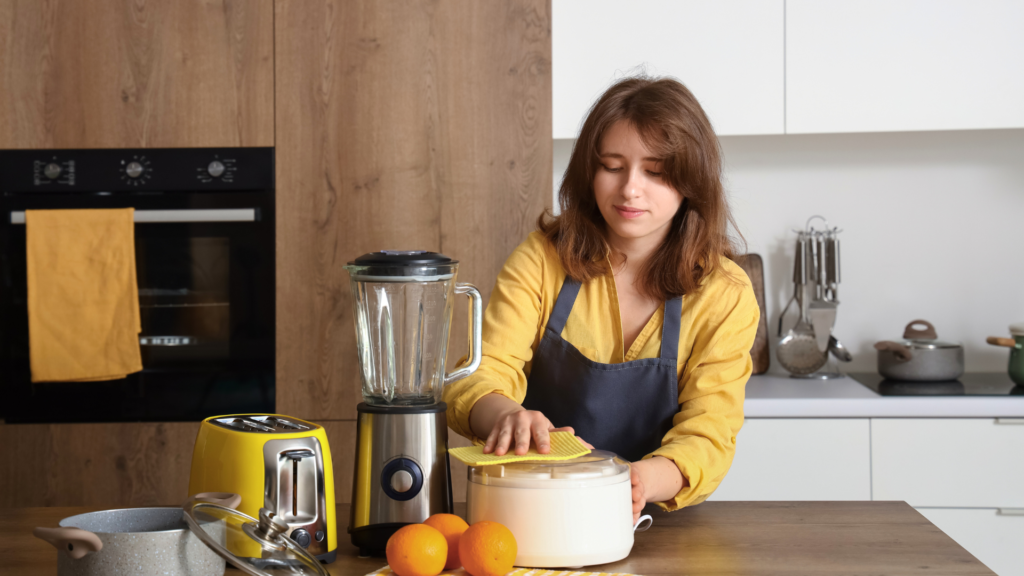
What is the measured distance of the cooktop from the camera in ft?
6.32

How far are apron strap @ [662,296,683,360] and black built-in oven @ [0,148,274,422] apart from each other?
109 centimetres

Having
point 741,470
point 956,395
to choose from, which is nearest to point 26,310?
point 741,470

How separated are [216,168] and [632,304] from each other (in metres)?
1.13

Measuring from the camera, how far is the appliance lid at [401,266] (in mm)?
864

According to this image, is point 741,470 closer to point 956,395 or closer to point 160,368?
point 956,395

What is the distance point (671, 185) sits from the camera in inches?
46.9

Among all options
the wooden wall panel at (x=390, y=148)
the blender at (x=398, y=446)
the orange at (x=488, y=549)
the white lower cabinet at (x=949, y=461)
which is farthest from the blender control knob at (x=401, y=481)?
the white lower cabinet at (x=949, y=461)

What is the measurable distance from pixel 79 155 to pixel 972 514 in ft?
7.13

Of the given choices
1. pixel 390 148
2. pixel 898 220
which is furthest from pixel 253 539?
pixel 898 220

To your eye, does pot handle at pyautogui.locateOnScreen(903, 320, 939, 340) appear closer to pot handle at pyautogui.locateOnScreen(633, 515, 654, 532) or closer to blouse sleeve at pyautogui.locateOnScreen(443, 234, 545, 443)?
blouse sleeve at pyautogui.locateOnScreen(443, 234, 545, 443)

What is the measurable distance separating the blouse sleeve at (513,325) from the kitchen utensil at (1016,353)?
1.36 metres

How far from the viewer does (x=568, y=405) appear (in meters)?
1.28

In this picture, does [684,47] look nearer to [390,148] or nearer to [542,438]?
[390,148]

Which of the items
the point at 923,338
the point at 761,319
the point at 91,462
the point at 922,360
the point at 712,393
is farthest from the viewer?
the point at 761,319
